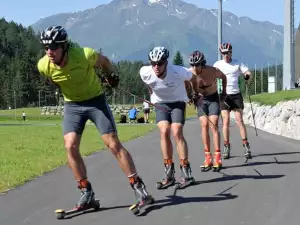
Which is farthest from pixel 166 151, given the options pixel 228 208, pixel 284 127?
pixel 284 127

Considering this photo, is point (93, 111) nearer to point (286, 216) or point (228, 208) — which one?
point (228, 208)

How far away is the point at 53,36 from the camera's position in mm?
6332

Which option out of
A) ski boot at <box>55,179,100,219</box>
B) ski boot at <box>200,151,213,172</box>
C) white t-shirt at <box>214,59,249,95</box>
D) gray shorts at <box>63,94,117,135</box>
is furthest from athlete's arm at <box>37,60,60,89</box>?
white t-shirt at <box>214,59,249,95</box>

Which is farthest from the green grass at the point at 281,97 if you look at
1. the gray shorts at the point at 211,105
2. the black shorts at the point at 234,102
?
the gray shorts at the point at 211,105

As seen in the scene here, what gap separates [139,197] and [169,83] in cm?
200

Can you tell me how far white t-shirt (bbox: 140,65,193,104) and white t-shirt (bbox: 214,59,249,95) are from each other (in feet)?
11.1

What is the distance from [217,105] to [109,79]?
12.2 ft

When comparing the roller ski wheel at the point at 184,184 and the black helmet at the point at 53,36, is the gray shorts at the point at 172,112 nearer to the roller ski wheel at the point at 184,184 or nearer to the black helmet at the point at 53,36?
the roller ski wheel at the point at 184,184

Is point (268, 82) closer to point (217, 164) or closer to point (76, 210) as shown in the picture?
Result: point (217, 164)

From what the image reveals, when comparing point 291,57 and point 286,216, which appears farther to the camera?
point 291,57

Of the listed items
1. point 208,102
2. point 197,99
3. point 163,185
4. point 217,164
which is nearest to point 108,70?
point 163,185

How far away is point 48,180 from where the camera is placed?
952 centimetres

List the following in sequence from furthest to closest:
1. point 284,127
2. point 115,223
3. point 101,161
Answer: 1. point 284,127
2. point 101,161
3. point 115,223

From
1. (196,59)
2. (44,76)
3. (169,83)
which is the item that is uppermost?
(196,59)
